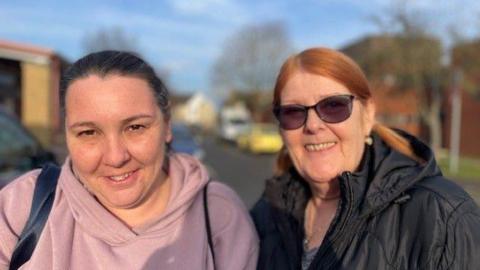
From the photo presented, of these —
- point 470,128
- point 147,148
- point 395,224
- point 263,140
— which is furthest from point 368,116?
point 470,128

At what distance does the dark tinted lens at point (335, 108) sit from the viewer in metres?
2.15

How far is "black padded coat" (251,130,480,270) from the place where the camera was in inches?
66.4

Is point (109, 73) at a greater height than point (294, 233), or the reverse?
point (109, 73)

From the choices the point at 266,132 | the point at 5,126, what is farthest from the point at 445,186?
the point at 266,132

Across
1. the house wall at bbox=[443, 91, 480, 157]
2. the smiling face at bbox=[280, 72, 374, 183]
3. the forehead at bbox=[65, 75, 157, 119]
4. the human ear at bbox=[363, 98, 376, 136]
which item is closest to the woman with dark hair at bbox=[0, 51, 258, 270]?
the forehead at bbox=[65, 75, 157, 119]

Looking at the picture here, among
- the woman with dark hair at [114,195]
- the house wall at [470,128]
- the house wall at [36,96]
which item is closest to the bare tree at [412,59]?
the house wall at [470,128]

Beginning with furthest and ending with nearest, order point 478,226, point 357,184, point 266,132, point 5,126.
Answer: point 266,132, point 5,126, point 357,184, point 478,226

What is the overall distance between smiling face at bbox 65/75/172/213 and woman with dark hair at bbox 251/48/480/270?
71 cm

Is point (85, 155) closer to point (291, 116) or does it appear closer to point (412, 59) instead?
point (291, 116)

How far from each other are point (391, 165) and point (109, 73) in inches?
47.2

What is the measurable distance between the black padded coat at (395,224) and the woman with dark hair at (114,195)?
36cm

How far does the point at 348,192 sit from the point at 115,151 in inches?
36.7

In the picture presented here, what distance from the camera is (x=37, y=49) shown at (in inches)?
572

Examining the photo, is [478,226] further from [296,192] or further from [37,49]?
[37,49]
